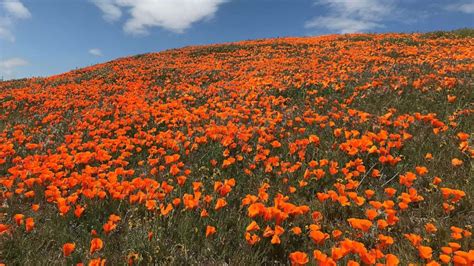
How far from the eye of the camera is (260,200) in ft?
15.7

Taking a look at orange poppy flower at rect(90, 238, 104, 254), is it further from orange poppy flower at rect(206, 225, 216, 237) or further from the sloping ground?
orange poppy flower at rect(206, 225, 216, 237)

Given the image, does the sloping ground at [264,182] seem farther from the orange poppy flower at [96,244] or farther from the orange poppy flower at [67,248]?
the orange poppy flower at [67,248]

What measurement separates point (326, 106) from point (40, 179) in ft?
21.5

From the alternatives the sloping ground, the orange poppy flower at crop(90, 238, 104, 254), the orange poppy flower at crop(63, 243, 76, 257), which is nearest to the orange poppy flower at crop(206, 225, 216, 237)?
the sloping ground

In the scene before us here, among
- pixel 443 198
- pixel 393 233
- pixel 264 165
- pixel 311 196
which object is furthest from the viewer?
pixel 264 165

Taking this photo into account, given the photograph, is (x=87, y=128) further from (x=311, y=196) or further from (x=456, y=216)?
(x=456, y=216)

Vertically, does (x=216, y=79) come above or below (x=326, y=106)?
above

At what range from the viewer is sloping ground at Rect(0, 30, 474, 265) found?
153 inches

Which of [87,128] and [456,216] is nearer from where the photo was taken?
[456,216]

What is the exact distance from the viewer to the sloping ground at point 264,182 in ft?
12.7

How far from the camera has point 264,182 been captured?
5.58 m

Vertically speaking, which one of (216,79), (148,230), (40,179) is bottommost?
(148,230)

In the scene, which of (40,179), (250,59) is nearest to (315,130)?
(40,179)

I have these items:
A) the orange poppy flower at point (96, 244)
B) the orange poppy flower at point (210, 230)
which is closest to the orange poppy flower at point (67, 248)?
the orange poppy flower at point (96, 244)
